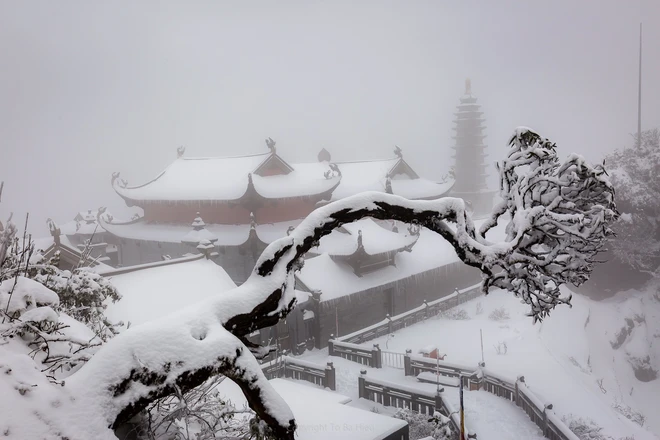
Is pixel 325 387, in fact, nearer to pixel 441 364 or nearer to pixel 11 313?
pixel 441 364

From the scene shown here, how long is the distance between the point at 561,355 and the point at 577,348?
2616 millimetres

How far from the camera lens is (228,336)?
308cm

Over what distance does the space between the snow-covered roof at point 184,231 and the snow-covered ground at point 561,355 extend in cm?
640

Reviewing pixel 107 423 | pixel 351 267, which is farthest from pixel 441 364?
pixel 107 423

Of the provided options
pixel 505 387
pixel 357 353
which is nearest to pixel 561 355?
pixel 505 387

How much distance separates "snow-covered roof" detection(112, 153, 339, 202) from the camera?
2116cm

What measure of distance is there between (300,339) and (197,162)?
13214 millimetres

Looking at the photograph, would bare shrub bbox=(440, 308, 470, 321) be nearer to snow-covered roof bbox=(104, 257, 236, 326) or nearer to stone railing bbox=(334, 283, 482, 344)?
stone railing bbox=(334, 283, 482, 344)

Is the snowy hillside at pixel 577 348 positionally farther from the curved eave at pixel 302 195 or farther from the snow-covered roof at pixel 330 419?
the curved eave at pixel 302 195

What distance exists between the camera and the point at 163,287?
1182 centimetres

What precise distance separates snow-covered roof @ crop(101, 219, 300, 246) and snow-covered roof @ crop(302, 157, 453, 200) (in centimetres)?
503

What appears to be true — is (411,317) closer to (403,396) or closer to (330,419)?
(403,396)

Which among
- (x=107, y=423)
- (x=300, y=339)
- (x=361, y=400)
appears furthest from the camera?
(x=300, y=339)

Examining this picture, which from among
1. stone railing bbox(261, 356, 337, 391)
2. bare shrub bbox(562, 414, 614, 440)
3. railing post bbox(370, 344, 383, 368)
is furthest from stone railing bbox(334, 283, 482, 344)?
bare shrub bbox(562, 414, 614, 440)
